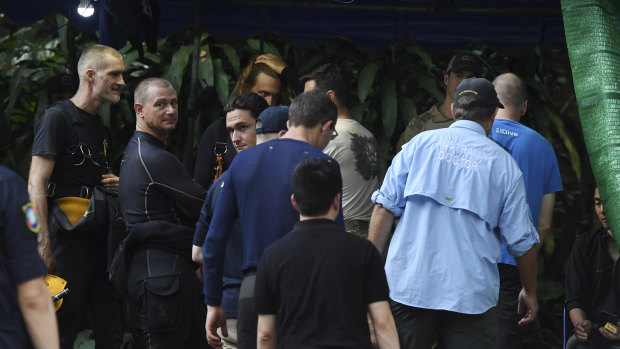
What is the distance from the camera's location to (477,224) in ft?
13.6

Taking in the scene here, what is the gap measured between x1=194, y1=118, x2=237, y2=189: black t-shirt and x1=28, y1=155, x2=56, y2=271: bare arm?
2.82ft

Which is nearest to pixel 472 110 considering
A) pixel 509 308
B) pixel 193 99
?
pixel 509 308

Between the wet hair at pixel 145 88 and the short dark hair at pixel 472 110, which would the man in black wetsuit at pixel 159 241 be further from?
the short dark hair at pixel 472 110

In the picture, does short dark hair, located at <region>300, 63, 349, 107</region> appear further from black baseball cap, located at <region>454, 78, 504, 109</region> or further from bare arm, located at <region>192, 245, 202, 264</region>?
bare arm, located at <region>192, 245, 202, 264</region>

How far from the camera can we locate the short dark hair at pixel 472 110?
4355 millimetres

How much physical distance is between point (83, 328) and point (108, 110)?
5.05 feet

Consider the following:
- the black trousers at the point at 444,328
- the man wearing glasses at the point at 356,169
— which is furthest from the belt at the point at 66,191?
the black trousers at the point at 444,328

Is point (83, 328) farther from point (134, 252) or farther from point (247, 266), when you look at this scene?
point (247, 266)

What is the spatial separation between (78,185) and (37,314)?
242cm

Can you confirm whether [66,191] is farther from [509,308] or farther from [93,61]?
[509,308]

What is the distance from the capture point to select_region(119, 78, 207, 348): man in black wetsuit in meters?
4.92

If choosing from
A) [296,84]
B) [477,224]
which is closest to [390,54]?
[296,84]

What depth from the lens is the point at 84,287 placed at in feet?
17.4

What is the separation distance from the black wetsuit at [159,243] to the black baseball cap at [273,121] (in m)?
0.80
